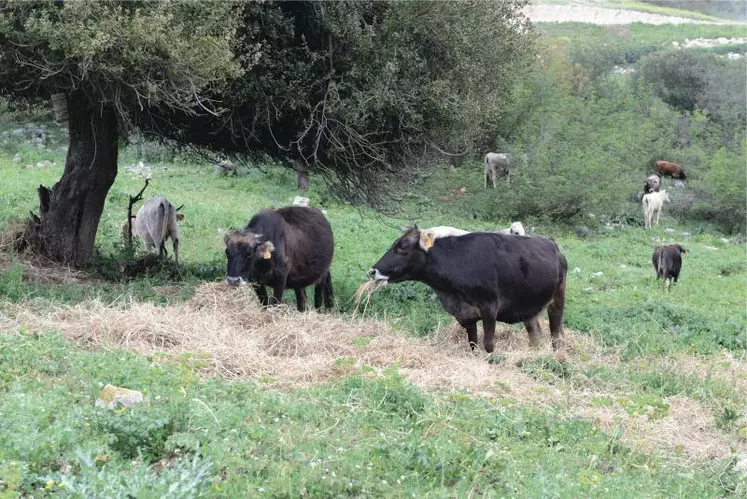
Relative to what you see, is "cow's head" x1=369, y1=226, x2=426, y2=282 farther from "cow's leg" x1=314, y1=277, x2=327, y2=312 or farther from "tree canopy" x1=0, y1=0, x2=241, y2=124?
"tree canopy" x1=0, y1=0, x2=241, y2=124

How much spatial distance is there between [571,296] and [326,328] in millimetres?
7015

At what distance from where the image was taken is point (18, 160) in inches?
1054

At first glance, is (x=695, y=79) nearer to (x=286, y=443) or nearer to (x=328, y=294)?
(x=328, y=294)

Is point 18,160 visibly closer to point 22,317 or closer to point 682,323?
point 22,317

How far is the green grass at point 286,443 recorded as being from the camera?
5.90 metres

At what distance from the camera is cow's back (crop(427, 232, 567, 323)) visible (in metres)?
11.7

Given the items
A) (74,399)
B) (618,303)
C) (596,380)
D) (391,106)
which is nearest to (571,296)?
(618,303)

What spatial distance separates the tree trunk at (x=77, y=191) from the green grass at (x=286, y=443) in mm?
6482

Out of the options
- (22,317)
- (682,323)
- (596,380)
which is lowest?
(682,323)

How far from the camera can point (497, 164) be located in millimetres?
32062

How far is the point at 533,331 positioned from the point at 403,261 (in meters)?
2.05

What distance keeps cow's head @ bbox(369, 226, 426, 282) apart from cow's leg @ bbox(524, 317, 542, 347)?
171cm

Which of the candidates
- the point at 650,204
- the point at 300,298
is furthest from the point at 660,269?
the point at 650,204

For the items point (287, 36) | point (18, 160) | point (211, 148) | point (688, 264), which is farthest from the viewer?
A: point (18, 160)
